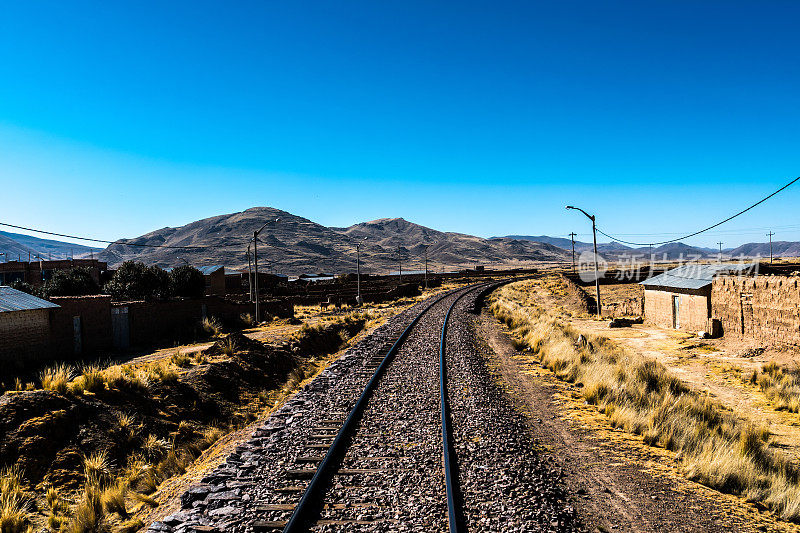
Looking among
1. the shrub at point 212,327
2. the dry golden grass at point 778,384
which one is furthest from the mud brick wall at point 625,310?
the shrub at point 212,327

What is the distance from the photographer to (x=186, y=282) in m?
44.4

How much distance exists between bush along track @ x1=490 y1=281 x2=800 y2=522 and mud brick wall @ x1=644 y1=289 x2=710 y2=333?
10020 millimetres

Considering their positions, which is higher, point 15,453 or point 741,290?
point 741,290

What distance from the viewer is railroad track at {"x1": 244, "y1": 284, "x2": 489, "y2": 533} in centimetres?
588

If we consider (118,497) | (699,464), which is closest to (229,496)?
(118,497)

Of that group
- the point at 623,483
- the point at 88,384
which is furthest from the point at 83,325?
the point at 623,483

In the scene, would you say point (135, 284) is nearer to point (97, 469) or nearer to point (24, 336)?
point (24, 336)

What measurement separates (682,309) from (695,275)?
220 cm

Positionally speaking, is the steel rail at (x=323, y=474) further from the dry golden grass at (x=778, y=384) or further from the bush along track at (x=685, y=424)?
the dry golden grass at (x=778, y=384)

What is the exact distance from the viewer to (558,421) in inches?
408

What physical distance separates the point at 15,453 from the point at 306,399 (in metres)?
5.80

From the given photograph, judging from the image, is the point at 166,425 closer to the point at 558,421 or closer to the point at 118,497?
the point at 118,497

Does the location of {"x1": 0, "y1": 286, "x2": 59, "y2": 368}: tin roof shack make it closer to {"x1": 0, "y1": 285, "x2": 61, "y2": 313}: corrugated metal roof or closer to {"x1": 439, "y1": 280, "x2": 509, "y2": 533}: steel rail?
{"x1": 0, "y1": 285, "x2": 61, "y2": 313}: corrugated metal roof

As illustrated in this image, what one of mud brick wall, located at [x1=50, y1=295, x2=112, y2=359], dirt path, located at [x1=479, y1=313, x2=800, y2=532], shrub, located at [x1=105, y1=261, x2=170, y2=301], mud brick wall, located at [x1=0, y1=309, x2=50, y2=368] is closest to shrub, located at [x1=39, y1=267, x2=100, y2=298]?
shrub, located at [x1=105, y1=261, x2=170, y2=301]
